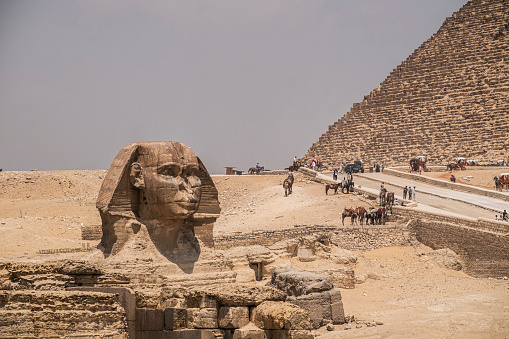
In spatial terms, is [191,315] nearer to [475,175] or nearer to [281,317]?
[281,317]

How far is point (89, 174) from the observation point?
6175 centimetres

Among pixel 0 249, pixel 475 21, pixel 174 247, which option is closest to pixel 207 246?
pixel 174 247

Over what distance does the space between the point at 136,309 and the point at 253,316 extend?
3.47 ft

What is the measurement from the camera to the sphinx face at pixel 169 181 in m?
11.8

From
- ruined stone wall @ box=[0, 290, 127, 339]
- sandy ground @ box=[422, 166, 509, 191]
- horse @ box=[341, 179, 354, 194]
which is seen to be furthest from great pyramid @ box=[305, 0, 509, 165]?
ruined stone wall @ box=[0, 290, 127, 339]

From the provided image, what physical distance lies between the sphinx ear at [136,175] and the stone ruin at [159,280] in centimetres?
1

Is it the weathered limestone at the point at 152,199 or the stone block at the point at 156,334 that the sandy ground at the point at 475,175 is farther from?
the stone block at the point at 156,334

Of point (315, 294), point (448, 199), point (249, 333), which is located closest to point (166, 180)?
point (249, 333)

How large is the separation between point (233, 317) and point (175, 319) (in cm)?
52

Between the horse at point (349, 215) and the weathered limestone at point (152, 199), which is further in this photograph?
the horse at point (349, 215)

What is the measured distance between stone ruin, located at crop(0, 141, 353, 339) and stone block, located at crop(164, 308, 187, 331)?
1cm

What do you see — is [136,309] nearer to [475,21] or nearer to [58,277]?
[58,277]

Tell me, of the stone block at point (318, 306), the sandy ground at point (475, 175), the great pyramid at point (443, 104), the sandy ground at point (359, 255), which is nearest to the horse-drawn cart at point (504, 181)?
the sandy ground at point (475, 175)

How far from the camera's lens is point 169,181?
1180 cm
